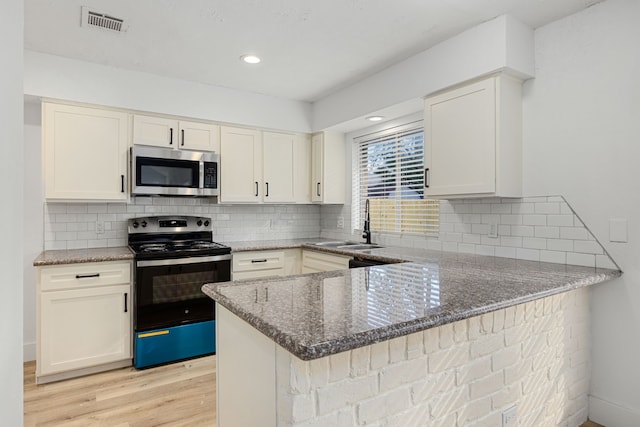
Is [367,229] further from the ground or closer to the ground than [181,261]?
further from the ground

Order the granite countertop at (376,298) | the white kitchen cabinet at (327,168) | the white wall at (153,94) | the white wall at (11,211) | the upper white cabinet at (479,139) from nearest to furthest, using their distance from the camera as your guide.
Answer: the white wall at (11,211) < the granite countertop at (376,298) < the upper white cabinet at (479,139) < the white wall at (153,94) < the white kitchen cabinet at (327,168)

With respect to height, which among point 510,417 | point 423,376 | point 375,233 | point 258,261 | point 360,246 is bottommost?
point 510,417

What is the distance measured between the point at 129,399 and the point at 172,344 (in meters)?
0.58

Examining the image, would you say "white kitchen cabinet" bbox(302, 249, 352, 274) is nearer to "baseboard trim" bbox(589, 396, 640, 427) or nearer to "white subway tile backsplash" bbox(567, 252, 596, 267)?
"white subway tile backsplash" bbox(567, 252, 596, 267)

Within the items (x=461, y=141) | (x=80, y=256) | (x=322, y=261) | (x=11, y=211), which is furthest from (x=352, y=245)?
(x=11, y=211)

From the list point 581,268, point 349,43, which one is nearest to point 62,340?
point 349,43

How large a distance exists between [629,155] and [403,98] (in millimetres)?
1535

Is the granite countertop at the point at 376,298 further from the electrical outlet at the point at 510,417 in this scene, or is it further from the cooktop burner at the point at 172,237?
the cooktop burner at the point at 172,237

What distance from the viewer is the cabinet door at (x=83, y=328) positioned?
2.72 m

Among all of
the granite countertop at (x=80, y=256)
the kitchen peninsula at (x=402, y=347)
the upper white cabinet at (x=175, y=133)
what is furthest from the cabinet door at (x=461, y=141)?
the granite countertop at (x=80, y=256)

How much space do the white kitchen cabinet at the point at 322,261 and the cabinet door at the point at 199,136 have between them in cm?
139

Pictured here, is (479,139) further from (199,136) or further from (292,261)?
(199,136)

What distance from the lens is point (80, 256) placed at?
2863mm

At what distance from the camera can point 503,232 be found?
2.65m
